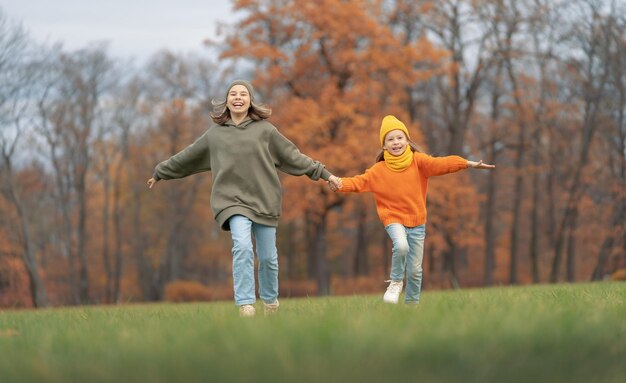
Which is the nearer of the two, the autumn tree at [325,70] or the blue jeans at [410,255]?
the blue jeans at [410,255]

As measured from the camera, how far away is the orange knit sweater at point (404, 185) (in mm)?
7812

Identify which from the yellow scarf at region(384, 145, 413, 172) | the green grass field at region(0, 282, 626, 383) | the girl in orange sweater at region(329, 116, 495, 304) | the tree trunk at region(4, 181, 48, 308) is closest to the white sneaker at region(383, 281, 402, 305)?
the girl in orange sweater at region(329, 116, 495, 304)

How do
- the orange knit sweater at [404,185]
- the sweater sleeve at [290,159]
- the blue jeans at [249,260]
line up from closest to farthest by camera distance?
the blue jeans at [249,260] < the sweater sleeve at [290,159] < the orange knit sweater at [404,185]

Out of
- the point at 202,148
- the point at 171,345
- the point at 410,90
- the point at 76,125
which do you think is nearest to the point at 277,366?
the point at 171,345

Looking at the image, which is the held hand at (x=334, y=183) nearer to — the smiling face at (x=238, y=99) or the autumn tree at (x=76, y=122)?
the smiling face at (x=238, y=99)

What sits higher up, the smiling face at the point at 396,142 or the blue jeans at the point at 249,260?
the smiling face at the point at 396,142

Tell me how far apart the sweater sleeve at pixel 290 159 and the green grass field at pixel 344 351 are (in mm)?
3016

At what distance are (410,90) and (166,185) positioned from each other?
15.4 meters

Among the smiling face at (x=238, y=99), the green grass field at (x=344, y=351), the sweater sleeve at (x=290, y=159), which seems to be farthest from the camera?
the sweater sleeve at (x=290, y=159)

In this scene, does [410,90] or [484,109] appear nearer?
[410,90]

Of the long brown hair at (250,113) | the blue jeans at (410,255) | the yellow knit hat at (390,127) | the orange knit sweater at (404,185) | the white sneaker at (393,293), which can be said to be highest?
the long brown hair at (250,113)

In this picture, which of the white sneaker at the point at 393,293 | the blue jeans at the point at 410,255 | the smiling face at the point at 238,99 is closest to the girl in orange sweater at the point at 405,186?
the blue jeans at the point at 410,255

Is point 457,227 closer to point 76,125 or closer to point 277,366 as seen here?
point 76,125

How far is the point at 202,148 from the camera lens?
769cm
